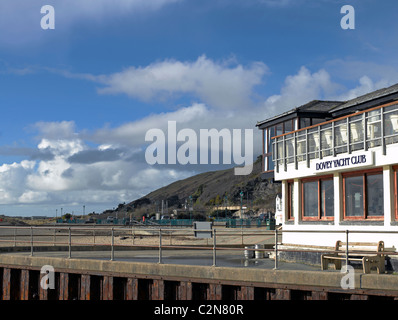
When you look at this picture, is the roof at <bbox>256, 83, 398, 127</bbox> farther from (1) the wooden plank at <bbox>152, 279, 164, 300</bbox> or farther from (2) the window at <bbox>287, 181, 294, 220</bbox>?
(1) the wooden plank at <bbox>152, 279, 164, 300</bbox>

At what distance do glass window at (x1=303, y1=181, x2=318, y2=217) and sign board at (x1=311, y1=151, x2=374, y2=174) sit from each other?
811 millimetres

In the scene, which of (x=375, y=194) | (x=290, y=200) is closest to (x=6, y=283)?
(x=290, y=200)

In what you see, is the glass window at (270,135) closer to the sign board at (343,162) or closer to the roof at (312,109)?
the roof at (312,109)

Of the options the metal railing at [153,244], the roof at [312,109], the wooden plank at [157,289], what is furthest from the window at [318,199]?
the wooden plank at [157,289]

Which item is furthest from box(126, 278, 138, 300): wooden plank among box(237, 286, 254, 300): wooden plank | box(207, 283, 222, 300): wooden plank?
box(237, 286, 254, 300): wooden plank

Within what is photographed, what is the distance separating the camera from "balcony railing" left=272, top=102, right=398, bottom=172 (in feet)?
59.3

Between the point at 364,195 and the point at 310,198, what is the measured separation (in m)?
3.24

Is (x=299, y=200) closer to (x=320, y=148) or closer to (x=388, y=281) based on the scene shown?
(x=320, y=148)

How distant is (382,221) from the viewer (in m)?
18.2

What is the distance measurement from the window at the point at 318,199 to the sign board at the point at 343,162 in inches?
21.0
